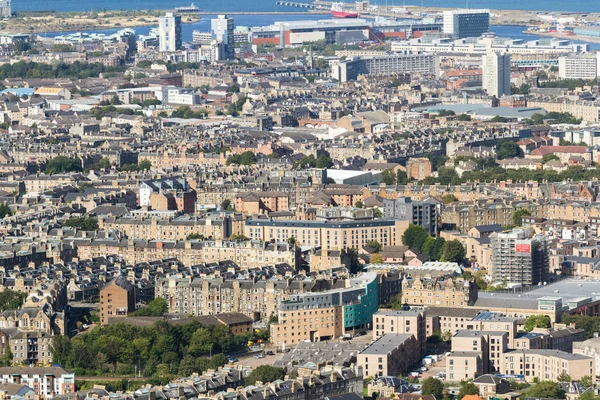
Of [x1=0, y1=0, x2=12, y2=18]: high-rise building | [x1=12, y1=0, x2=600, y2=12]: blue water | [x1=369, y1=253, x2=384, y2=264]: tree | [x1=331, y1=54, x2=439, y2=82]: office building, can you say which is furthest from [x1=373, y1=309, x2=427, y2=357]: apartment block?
[x1=12, y1=0, x2=600, y2=12]: blue water

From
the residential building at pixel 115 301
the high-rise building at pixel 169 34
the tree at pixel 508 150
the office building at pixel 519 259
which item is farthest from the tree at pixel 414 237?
the high-rise building at pixel 169 34

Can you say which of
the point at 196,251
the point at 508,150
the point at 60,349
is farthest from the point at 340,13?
the point at 60,349

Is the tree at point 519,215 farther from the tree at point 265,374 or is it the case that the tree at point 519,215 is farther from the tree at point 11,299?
the tree at point 265,374

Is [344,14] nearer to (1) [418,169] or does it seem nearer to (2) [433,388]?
(1) [418,169]

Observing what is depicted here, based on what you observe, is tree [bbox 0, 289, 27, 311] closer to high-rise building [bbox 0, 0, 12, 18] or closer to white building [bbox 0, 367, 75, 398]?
white building [bbox 0, 367, 75, 398]

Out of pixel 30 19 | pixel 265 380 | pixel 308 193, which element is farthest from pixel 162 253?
pixel 30 19

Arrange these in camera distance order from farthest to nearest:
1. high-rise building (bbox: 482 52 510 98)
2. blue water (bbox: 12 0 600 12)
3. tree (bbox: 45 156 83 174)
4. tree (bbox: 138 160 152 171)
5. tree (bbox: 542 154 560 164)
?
blue water (bbox: 12 0 600 12) < high-rise building (bbox: 482 52 510 98) < tree (bbox: 542 154 560 164) < tree (bbox: 45 156 83 174) < tree (bbox: 138 160 152 171)

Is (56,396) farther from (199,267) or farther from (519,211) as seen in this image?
(519,211)
